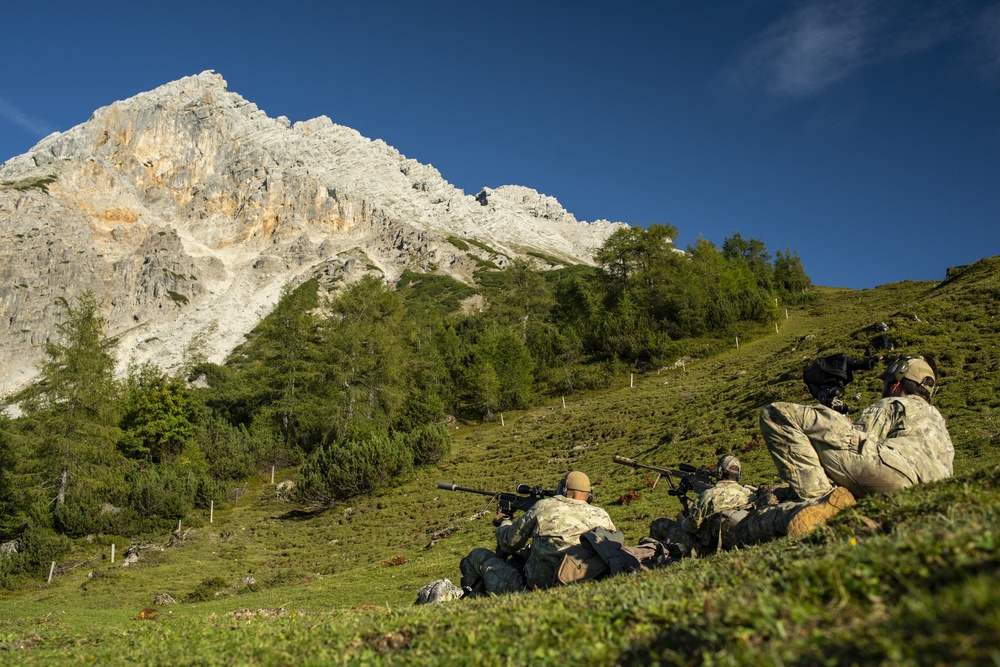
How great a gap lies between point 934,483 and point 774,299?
64.1 m

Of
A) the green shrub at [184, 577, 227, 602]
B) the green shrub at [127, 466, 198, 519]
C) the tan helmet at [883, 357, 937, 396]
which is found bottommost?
the green shrub at [184, 577, 227, 602]

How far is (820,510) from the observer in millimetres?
6125

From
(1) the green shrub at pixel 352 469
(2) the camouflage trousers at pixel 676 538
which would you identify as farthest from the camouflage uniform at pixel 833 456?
(1) the green shrub at pixel 352 469

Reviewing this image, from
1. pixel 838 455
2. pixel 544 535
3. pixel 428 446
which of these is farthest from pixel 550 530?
pixel 428 446

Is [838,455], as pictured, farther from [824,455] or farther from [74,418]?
[74,418]

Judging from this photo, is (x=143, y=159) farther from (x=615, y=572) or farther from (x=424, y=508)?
(x=615, y=572)

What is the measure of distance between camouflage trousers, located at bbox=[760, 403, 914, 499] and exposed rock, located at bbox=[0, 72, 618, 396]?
119879mm

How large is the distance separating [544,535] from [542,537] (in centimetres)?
5

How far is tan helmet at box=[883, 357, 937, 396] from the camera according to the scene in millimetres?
7453

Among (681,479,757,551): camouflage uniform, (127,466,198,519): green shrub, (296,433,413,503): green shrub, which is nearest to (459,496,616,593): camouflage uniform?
(681,479,757,551): camouflage uniform

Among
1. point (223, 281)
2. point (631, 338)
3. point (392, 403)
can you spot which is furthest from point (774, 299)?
point (223, 281)

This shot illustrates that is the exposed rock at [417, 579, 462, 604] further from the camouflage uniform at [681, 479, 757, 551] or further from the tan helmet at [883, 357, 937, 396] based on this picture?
the tan helmet at [883, 357, 937, 396]

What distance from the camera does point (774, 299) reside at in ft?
211

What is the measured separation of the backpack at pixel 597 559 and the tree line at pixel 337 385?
3150cm
